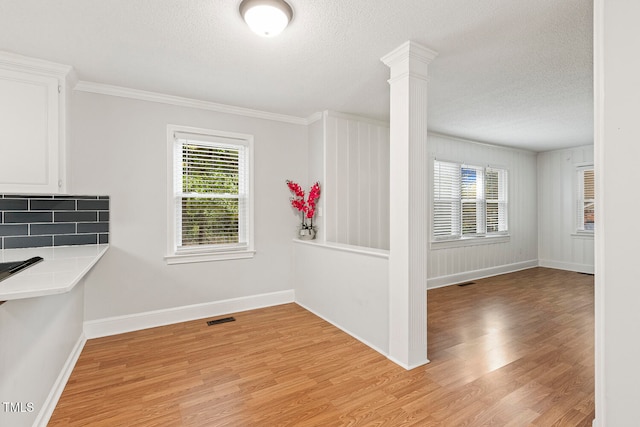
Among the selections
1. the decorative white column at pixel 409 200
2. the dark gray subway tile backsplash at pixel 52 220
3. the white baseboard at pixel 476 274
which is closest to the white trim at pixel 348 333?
the decorative white column at pixel 409 200

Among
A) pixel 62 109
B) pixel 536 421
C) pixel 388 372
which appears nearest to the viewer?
pixel 536 421

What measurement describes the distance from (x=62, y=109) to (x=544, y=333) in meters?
4.91

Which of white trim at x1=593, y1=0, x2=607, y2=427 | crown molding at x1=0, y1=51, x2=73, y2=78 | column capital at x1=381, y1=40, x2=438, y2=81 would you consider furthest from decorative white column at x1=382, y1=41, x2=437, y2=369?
crown molding at x1=0, y1=51, x2=73, y2=78

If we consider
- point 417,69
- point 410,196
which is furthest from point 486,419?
point 417,69

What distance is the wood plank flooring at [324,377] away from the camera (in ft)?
6.22

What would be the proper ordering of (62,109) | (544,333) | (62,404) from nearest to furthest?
(62,404) → (62,109) → (544,333)

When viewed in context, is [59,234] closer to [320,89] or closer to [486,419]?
[320,89]

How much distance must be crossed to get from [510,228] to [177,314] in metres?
6.09

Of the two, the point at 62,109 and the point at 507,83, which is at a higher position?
the point at 507,83

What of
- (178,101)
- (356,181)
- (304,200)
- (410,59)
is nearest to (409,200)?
(410,59)

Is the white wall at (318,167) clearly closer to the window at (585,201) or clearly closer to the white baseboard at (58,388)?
the white baseboard at (58,388)

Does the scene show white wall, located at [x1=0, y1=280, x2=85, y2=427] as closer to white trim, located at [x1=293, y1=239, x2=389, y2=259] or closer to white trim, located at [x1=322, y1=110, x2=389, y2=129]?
white trim, located at [x1=293, y1=239, x2=389, y2=259]

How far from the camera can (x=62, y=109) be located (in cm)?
263

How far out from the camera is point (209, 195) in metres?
3.61
